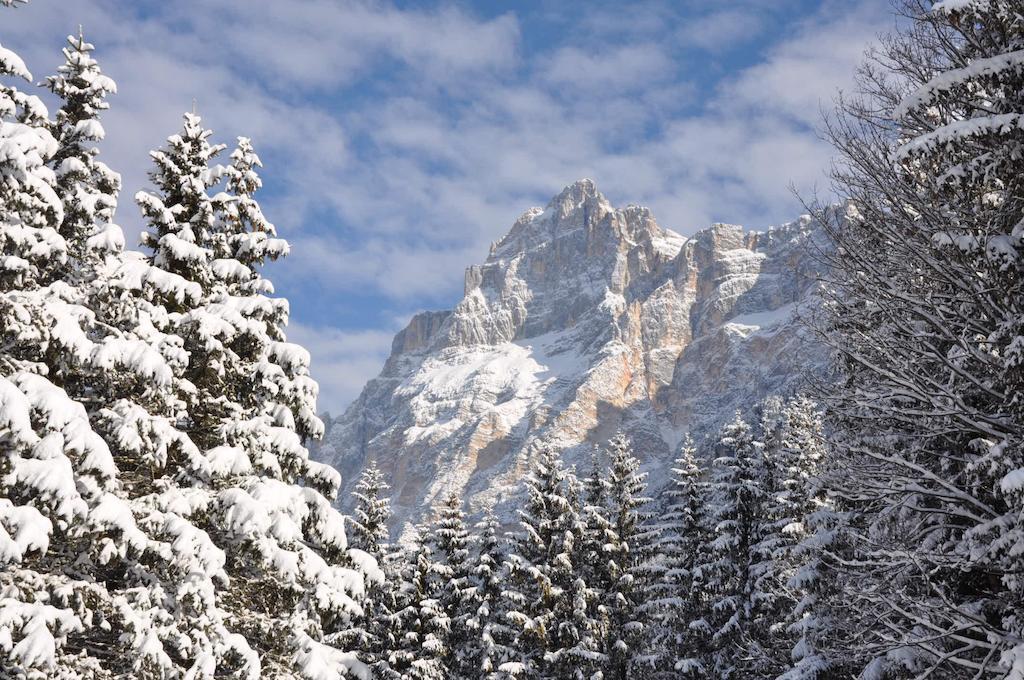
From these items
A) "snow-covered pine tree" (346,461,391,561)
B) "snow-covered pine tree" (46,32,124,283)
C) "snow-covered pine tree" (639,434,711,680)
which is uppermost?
"snow-covered pine tree" (46,32,124,283)

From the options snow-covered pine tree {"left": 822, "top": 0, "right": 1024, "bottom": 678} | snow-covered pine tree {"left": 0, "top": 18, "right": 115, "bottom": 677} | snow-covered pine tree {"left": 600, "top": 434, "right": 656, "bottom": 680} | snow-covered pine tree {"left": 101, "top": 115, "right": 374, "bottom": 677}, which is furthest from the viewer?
snow-covered pine tree {"left": 600, "top": 434, "right": 656, "bottom": 680}

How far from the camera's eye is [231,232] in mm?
13391

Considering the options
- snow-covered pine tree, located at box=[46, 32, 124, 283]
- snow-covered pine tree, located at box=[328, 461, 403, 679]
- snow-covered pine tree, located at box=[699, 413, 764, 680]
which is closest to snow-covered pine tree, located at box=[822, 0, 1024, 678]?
snow-covered pine tree, located at box=[46, 32, 124, 283]

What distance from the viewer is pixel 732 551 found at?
80.1 feet

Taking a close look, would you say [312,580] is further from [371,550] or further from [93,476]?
[371,550]

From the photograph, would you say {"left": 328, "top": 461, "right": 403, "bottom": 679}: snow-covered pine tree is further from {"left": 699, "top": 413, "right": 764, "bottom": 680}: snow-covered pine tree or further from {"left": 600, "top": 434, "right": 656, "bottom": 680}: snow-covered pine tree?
{"left": 699, "top": 413, "right": 764, "bottom": 680}: snow-covered pine tree

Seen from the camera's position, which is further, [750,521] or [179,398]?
[750,521]

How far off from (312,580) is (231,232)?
234 inches

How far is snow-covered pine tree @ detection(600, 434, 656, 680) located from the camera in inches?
1031

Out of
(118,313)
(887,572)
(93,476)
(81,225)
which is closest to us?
(887,572)

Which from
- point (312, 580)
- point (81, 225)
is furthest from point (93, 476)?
point (81, 225)

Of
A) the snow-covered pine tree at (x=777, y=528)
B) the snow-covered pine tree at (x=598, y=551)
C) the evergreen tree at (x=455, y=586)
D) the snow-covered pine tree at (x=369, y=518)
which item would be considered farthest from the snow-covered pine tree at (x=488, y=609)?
the snow-covered pine tree at (x=777, y=528)

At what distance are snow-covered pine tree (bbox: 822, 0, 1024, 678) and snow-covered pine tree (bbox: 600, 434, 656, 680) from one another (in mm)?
16969

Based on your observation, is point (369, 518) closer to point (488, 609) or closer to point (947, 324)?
point (488, 609)
